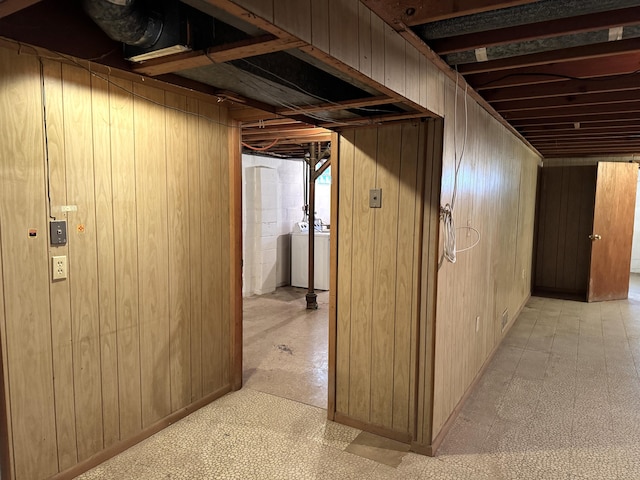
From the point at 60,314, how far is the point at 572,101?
11.2 ft

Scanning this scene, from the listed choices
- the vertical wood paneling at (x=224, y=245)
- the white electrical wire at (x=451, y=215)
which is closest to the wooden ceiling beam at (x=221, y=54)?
the vertical wood paneling at (x=224, y=245)

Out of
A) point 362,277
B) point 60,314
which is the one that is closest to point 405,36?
point 362,277

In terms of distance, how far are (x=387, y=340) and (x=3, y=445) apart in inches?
75.7

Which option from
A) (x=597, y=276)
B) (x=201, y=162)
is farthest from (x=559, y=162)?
(x=201, y=162)

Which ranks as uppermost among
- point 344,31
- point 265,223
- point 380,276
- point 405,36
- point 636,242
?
point 405,36

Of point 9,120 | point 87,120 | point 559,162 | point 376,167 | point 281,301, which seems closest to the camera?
point 9,120

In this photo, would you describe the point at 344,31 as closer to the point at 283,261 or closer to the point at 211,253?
the point at 211,253

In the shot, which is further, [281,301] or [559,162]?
[559,162]

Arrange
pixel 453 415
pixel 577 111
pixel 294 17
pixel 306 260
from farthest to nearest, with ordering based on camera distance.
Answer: pixel 306 260
pixel 577 111
pixel 453 415
pixel 294 17

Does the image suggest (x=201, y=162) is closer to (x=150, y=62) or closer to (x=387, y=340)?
(x=150, y=62)

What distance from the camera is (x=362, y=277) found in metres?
2.61

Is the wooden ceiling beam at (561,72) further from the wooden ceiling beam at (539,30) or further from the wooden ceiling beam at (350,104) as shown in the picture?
the wooden ceiling beam at (350,104)

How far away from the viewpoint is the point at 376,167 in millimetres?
2504

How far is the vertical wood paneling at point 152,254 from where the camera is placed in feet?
7.79
